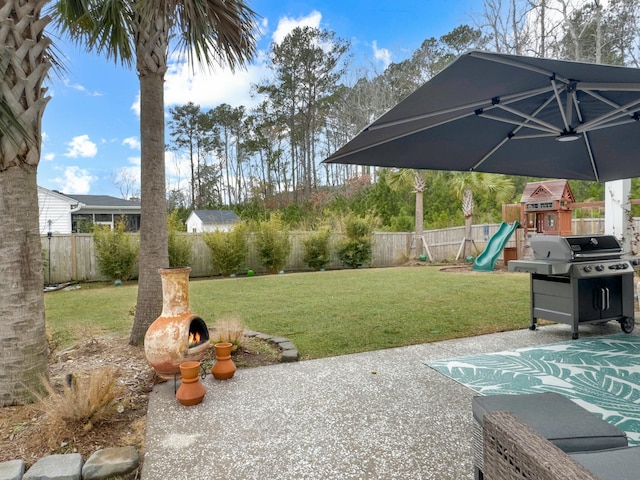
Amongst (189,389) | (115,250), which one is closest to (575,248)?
(189,389)

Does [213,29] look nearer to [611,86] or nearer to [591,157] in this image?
[611,86]

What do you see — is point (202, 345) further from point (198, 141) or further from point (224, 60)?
point (198, 141)

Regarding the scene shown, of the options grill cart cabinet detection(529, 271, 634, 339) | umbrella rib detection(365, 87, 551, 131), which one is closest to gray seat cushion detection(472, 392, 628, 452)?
umbrella rib detection(365, 87, 551, 131)

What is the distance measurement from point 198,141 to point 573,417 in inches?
917

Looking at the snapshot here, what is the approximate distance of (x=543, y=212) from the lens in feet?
35.0

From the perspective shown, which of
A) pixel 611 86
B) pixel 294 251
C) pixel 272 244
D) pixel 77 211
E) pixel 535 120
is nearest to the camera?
pixel 611 86

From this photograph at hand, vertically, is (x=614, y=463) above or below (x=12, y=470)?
above

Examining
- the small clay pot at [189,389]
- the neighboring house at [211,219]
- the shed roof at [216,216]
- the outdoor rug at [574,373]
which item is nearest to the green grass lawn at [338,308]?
the outdoor rug at [574,373]

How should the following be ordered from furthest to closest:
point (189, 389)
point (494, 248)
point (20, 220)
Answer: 1. point (494, 248)
2. point (189, 389)
3. point (20, 220)

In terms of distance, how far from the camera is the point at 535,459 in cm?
95

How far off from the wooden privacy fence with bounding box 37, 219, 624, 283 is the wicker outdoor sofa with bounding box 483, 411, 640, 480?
410 inches

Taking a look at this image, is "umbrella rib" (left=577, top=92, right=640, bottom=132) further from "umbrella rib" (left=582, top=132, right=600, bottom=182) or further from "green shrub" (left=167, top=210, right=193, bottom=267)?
"green shrub" (left=167, top=210, right=193, bottom=267)

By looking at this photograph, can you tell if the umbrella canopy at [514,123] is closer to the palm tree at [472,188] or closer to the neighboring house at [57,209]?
the palm tree at [472,188]

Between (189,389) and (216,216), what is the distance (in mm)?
17942
